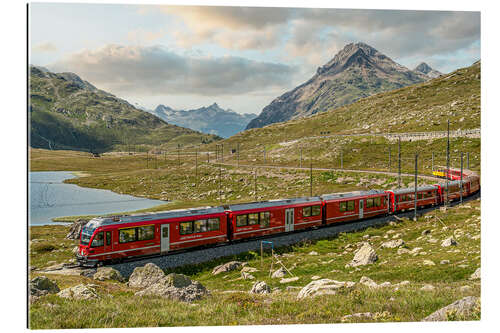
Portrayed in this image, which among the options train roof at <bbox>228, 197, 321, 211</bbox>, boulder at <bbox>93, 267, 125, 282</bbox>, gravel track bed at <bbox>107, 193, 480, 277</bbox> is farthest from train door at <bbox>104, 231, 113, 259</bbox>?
train roof at <bbox>228, 197, 321, 211</bbox>

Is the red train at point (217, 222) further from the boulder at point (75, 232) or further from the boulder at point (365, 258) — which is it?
the boulder at point (75, 232)

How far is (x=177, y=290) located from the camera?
1639 cm

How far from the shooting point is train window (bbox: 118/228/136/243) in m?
25.2

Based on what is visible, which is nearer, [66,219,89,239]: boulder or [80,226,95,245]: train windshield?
[80,226,95,245]: train windshield

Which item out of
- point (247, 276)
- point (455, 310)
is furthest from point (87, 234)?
point (455, 310)

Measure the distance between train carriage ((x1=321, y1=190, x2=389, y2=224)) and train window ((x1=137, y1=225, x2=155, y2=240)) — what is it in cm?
1897

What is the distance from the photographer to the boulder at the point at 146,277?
21000 mm

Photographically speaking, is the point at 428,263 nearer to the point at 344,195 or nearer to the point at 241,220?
the point at 241,220

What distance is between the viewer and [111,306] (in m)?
13.7

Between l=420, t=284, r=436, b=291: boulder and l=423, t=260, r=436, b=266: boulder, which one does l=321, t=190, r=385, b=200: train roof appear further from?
l=420, t=284, r=436, b=291: boulder

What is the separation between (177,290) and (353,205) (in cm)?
2836

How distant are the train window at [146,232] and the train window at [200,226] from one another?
3.73m
